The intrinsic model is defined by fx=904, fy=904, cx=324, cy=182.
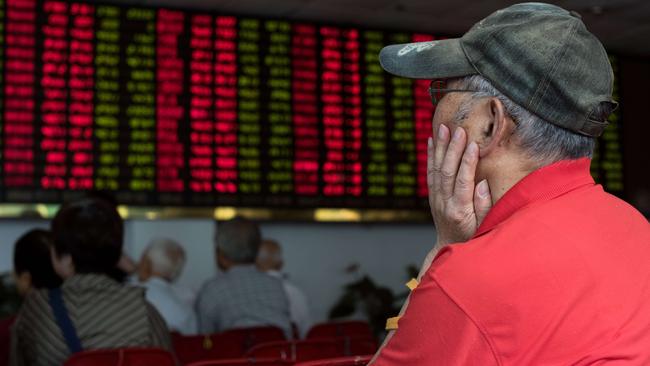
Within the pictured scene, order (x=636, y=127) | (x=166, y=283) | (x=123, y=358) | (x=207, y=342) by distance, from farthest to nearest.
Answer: (x=636, y=127) < (x=166, y=283) < (x=207, y=342) < (x=123, y=358)

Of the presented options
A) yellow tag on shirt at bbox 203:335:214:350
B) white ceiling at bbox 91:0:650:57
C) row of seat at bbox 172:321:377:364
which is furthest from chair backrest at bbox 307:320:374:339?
white ceiling at bbox 91:0:650:57

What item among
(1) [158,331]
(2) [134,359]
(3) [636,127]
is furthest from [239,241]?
(3) [636,127]

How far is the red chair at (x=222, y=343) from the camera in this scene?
3654 millimetres

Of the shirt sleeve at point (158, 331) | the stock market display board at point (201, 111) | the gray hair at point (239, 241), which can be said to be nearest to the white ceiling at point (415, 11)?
the stock market display board at point (201, 111)

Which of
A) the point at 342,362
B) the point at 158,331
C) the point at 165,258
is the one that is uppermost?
the point at 342,362

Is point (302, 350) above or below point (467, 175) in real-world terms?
below

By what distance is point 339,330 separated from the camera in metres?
4.16

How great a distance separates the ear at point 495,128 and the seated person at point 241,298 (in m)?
3.29

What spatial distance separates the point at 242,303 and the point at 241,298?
3cm

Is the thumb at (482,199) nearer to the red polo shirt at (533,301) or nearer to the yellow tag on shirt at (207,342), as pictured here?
the red polo shirt at (533,301)

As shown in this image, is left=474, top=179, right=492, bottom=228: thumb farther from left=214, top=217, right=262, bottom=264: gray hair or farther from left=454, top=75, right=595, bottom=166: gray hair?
left=214, top=217, right=262, bottom=264: gray hair

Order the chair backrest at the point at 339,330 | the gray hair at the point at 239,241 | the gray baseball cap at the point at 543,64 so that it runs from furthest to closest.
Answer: the gray hair at the point at 239,241
the chair backrest at the point at 339,330
the gray baseball cap at the point at 543,64

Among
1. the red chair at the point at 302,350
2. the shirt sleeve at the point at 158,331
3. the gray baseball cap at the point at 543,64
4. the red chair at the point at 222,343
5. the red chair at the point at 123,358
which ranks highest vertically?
the gray baseball cap at the point at 543,64

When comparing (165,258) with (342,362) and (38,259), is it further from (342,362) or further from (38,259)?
(342,362)
